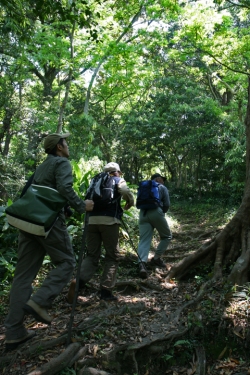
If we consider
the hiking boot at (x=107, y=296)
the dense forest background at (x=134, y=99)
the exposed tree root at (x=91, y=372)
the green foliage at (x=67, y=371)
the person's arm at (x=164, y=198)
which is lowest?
the green foliage at (x=67, y=371)

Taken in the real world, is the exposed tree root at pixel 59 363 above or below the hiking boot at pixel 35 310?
below

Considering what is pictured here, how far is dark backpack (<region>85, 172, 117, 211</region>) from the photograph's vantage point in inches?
184

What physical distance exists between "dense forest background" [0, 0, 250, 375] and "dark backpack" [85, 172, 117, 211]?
6.42 ft

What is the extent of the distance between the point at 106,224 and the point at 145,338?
1635mm

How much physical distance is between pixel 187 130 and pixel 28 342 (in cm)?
1844

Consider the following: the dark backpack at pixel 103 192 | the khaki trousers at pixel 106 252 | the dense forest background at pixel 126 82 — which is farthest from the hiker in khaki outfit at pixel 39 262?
the dense forest background at pixel 126 82

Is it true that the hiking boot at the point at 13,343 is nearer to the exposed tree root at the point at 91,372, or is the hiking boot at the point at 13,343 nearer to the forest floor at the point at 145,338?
the forest floor at the point at 145,338

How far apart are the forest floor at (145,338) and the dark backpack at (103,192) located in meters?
1.42

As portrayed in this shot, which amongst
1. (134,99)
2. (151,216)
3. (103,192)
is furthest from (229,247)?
(134,99)

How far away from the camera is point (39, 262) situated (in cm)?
380

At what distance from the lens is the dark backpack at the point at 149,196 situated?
6461 mm

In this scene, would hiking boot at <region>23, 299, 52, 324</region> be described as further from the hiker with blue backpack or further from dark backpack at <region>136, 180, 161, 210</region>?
dark backpack at <region>136, 180, 161, 210</region>

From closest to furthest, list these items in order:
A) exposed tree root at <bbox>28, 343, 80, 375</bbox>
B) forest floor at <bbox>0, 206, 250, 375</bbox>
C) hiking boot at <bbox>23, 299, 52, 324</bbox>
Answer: exposed tree root at <bbox>28, 343, 80, 375</bbox> → forest floor at <bbox>0, 206, 250, 375</bbox> → hiking boot at <bbox>23, 299, 52, 324</bbox>

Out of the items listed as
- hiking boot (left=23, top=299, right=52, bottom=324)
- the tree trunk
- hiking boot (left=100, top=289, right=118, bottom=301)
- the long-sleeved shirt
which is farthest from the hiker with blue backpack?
hiking boot (left=23, top=299, right=52, bottom=324)
